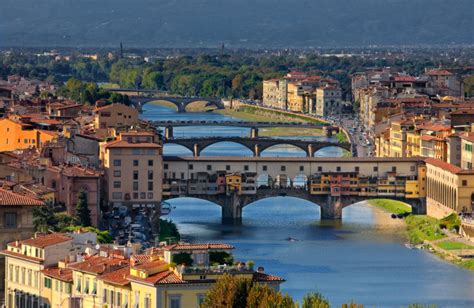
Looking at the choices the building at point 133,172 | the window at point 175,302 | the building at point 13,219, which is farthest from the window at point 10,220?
the building at point 133,172

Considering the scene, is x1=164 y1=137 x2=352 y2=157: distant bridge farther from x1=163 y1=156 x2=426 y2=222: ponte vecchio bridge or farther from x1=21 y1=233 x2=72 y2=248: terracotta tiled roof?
x1=21 y1=233 x2=72 y2=248: terracotta tiled roof

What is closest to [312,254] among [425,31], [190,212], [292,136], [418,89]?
[190,212]

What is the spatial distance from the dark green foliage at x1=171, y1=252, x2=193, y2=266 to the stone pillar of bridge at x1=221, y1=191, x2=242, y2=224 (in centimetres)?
2408

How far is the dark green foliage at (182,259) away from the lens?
1909cm

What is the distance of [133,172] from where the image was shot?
1620 inches

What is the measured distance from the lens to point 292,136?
69.9 m

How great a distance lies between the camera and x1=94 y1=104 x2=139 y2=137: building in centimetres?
4959

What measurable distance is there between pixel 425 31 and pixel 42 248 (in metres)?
179

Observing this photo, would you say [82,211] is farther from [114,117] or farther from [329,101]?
[329,101]

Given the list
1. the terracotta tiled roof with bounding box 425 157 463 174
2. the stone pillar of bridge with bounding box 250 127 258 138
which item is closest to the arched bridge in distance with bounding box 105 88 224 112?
the stone pillar of bridge with bounding box 250 127 258 138

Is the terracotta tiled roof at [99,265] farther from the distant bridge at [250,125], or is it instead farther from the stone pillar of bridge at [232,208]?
the distant bridge at [250,125]

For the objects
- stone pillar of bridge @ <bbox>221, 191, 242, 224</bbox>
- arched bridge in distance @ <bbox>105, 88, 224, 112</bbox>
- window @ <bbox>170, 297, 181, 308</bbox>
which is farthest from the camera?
arched bridge in distance @ <bbox>105, 88, 224, 112</bbox>

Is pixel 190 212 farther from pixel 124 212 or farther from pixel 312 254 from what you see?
pixel 312 254

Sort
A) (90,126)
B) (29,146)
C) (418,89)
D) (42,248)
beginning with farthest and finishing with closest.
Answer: (418,89), (90,126), (29,146), (42,248)
